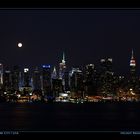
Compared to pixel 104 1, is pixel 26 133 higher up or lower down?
lower down

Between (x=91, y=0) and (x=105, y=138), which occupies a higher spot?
(x=91, y=0)

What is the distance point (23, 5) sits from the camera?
106 inches

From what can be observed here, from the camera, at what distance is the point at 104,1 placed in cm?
268

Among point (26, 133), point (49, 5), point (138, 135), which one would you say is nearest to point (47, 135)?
point (26, 133)

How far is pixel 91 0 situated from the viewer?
2.67 metres

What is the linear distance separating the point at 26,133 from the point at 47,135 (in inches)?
5.2

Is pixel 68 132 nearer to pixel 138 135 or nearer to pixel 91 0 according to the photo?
pixel 138 135

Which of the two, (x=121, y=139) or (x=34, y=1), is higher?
(x=34, y=1)

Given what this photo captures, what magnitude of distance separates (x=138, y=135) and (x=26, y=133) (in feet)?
2.26

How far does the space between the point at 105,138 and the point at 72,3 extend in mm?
850

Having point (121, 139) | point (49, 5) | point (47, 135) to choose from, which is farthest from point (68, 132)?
point (49, 5)

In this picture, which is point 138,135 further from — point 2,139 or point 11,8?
point 11,8

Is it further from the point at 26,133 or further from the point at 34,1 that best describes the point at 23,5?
the point at 26,133

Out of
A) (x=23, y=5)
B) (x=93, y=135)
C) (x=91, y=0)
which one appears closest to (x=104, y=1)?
(x=91, y=0)
